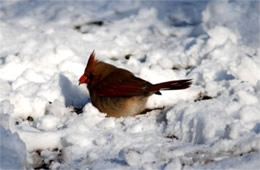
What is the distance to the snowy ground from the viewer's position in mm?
3320

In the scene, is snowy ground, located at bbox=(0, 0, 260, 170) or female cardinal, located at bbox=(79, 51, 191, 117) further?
female cardinal, located at bbox=(79, 51, 191, 117)

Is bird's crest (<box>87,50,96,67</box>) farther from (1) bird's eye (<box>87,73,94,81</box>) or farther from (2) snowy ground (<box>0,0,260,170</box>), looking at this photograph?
(2) snowy ground (<box>0,0,260,170</box>)

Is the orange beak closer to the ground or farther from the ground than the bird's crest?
closer to the ground

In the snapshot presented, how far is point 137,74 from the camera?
15.5 feet

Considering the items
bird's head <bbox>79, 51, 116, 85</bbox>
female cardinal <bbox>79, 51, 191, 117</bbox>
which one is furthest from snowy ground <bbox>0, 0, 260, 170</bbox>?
bird's head <bbox>79, 51, 116, 85</bbox>

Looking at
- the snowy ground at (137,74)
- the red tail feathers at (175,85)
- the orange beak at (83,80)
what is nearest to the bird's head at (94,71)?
the orange beak at (83,80)

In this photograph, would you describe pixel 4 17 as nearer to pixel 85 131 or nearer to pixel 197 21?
pixel 197 21

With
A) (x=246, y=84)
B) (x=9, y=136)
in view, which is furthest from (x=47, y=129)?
(x=246, y=84)

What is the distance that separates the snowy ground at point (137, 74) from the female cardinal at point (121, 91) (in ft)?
0.32

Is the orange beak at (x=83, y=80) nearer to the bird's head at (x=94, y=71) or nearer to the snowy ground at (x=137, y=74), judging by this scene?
the bird's head at (x=94, y=71)

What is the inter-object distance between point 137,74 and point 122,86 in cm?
61

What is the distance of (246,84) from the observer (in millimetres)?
4320

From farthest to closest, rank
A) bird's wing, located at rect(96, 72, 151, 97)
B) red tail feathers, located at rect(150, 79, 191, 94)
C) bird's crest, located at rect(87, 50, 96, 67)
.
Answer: bird's crest, located at rect(87, 50, 96, 67), bird's wing, located at rect(96, 72, 151, 97), red tail feathers, located at rect(150, 79, 191, 94)

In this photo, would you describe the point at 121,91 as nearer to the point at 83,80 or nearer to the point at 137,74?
→ the point at 83,80
